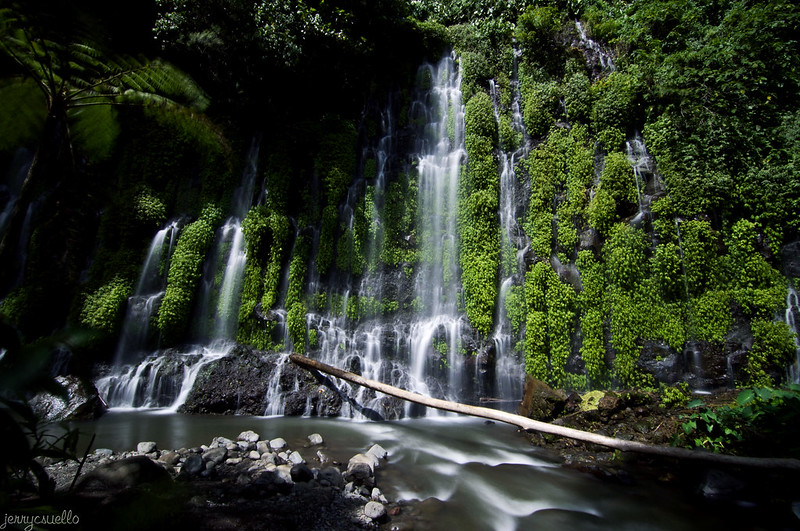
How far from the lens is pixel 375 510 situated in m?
3.97

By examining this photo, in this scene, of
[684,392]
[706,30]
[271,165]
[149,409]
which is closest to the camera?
[684,392]

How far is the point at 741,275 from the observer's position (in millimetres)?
8062

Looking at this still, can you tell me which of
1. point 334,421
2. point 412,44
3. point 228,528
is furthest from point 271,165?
point 228,528

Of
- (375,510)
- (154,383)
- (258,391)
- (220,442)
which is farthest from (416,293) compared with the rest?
(375,510)

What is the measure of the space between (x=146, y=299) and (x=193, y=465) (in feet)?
25.6

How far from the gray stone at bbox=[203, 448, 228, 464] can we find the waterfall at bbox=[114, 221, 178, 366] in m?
6.69

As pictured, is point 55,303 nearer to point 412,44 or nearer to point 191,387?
point 191,387

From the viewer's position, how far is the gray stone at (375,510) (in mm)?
3914

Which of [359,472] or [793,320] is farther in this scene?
[793,320]

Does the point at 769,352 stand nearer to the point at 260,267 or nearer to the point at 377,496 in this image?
the point at 377,496

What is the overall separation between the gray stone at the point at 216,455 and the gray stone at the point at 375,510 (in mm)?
2286

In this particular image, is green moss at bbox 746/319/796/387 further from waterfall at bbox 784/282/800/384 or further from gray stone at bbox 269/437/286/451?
gray stone at bbox 269/437/286/451

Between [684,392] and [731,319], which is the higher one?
[731,319]

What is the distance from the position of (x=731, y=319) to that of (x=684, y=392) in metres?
1.88
